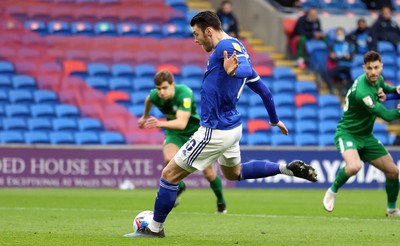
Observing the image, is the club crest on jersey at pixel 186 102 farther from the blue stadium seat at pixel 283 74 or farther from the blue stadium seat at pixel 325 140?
the blue stadium seat at pixel 283 74

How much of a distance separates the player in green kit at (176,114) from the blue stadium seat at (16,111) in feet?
31.4

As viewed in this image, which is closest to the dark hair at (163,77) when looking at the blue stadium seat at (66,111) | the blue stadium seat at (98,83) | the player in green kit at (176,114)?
the player in green kit at (176,114)

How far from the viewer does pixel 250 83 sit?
33.6 feet

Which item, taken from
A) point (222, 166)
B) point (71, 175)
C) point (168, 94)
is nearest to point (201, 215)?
point (168, 94)

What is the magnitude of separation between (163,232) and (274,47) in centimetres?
1883

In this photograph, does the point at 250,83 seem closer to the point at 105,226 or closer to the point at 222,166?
the point at 222,166

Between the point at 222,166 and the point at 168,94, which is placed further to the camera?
the point at 168,94

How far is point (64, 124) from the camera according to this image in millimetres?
23547

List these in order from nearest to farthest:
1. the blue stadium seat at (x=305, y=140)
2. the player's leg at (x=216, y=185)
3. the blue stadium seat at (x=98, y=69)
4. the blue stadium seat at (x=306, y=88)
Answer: the player's leg at (x=216, y=185), the blue stadium seat at (x=305, y=140), the blue stadium seat at (x=98, y=69), the blue stadium seat at (x=306, y=88)

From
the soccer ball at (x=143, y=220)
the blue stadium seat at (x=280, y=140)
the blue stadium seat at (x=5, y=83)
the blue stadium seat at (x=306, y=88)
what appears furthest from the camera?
the blue stadium seat at (x=306, y=88)

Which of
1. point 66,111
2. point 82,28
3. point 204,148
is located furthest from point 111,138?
point 204,148

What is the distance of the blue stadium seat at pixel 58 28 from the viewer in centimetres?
2658

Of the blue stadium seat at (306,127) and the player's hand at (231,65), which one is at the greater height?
the player's hand at (231,65)

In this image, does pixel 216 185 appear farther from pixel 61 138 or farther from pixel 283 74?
pixel 283 74
